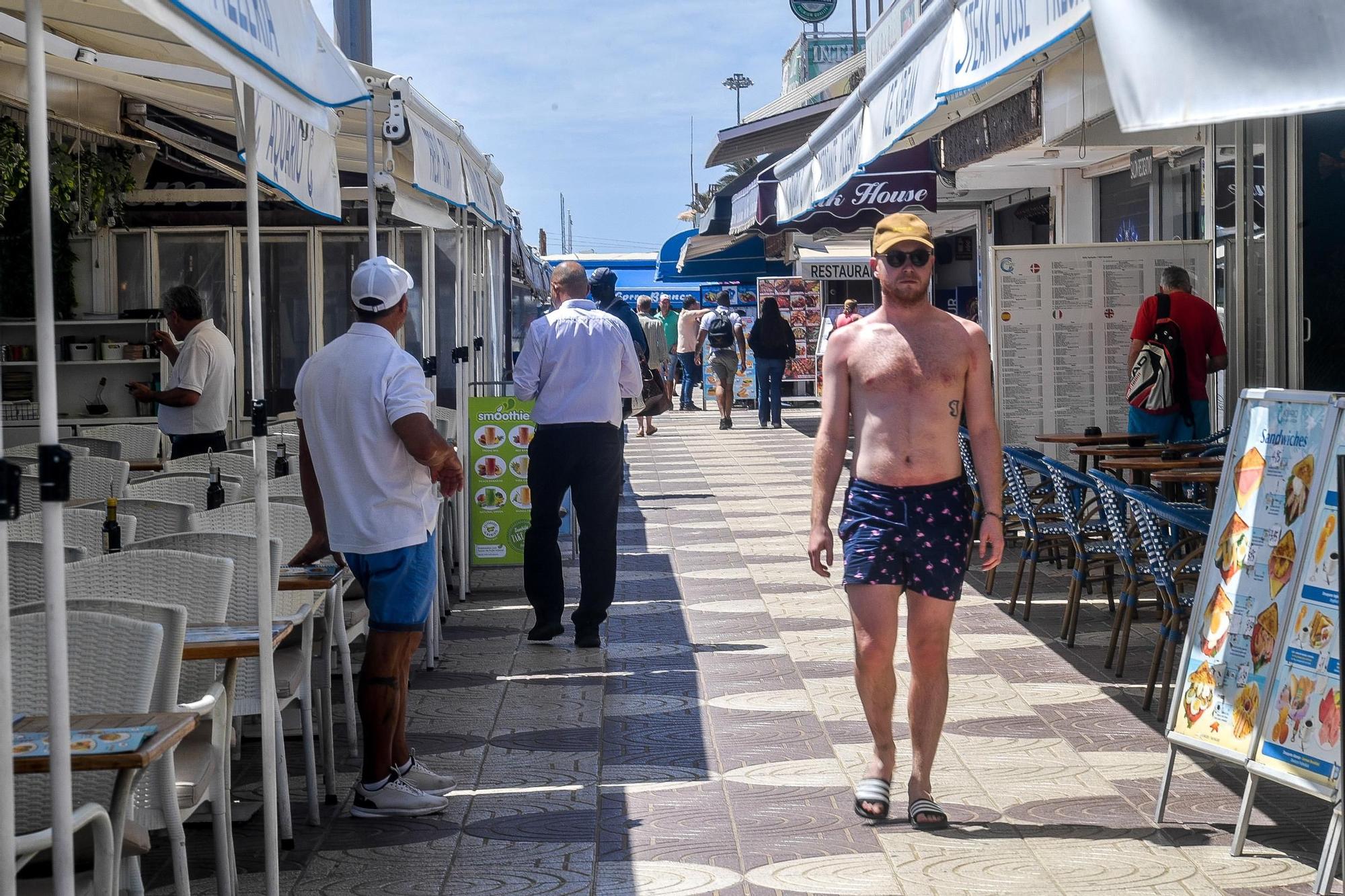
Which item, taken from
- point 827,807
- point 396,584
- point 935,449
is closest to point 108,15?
point 396,584

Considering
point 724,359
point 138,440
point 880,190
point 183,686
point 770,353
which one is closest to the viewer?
point 183,686

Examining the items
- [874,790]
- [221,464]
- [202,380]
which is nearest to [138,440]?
[202,380]

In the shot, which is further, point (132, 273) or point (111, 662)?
point (132, 273)

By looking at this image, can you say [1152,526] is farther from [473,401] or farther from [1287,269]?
[473,401]

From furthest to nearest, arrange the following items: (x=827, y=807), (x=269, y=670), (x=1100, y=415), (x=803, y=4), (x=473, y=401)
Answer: (x=803, y=4) < (x=1100, y=415) < (x=473, y=401) < (x=827, y=807) < (x=269, y=670)

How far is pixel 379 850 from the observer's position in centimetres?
477

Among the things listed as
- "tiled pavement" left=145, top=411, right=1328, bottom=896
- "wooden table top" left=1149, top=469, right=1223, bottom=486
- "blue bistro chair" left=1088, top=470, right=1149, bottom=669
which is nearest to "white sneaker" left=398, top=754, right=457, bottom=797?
"tiled pavement" left=145, top=411, right=1328, bottom=896

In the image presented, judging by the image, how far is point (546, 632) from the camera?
794 centimetres

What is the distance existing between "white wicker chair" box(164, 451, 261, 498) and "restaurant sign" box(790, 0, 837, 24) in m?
22.0

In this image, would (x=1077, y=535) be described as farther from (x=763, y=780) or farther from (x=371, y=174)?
(x=371, y=174)

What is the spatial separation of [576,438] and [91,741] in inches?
182

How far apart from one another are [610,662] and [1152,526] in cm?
277

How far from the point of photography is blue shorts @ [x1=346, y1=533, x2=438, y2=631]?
4.96 meters

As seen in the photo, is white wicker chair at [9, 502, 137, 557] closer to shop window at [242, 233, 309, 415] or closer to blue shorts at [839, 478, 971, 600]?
blue shorts at [839, 478, 971, 600]
